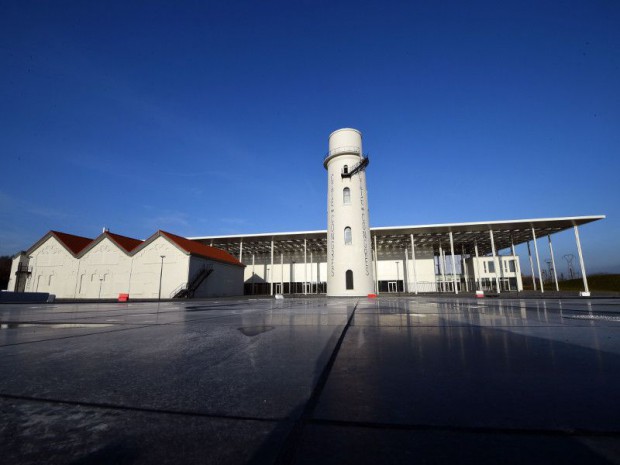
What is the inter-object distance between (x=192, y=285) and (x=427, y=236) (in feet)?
95.9

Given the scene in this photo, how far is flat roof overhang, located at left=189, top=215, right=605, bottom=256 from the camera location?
107ft

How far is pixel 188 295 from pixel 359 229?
1777 centimetres

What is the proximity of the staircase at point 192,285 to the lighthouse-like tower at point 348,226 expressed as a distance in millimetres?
13687

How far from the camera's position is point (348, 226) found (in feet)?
90.8

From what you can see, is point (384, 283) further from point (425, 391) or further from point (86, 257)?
point (425, 391)

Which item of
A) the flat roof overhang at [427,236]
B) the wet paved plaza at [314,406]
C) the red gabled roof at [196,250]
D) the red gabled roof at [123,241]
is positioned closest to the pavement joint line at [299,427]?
the wet paved plaza at [314,406]

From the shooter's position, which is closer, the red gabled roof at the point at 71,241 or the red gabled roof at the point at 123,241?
the red gabled roof at the point at 123,241

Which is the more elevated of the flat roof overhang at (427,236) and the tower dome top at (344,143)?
the tower dome top at (344,143)

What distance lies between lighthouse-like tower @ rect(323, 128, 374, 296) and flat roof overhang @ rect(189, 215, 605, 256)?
7.20 m

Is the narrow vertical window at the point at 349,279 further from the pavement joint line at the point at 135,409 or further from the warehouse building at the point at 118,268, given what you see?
the pavement joint line at the point at 135,409

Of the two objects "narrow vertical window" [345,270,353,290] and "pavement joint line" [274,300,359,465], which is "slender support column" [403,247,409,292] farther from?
"pavement joint line" [274,300,359,465]

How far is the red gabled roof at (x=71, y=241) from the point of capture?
112 feet

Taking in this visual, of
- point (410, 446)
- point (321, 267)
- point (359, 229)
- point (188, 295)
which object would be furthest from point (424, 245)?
point (410, 446)

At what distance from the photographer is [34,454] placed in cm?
82
